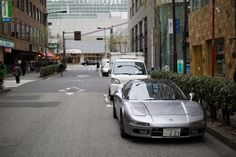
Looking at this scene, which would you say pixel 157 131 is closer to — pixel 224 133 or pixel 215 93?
pixel 224 133

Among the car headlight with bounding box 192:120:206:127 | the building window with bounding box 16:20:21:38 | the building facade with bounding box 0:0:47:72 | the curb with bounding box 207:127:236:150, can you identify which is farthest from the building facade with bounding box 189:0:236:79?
the building window with bounding box 16:20:21:38

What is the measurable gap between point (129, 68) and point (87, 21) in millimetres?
114131

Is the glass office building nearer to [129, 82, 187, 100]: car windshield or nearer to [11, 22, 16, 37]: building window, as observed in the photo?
[11, 22, 16, 37]: building window

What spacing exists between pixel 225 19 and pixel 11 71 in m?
35.2

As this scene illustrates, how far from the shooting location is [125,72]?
19.9 metres

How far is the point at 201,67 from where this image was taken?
28.0 m

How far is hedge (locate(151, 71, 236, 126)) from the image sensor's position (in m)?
10.0

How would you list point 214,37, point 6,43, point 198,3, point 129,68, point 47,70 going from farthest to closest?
point 47,70, point 6,43, point 198,3, point 214,37, point 129,68

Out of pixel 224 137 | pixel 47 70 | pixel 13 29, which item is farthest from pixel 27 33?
pixel 224 137

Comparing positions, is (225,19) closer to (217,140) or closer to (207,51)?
(207,51)

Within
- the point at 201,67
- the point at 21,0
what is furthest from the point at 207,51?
the point at 21,0

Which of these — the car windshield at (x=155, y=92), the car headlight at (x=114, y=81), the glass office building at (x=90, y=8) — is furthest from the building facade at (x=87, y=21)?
the car windshield at (x=155, y=92)

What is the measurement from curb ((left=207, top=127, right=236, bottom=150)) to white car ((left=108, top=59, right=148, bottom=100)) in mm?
8854

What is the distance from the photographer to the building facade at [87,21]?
131 metres
